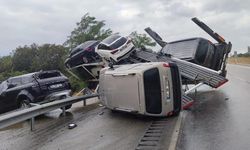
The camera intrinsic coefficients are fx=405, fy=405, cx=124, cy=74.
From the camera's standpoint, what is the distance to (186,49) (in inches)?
642

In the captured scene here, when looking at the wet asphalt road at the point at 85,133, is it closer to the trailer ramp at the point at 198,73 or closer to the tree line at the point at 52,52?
the trailer ramp at the point at 198,73

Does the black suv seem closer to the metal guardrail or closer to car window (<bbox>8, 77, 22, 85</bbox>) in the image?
car window (<bbox>8, 77, 22, 85</bbox>)

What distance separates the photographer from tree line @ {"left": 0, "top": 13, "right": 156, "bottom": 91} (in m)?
48.0

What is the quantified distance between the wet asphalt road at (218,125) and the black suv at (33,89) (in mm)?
5050

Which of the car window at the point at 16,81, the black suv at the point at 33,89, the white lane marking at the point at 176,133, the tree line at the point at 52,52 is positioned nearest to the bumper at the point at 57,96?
the black suv at the point at 33,89

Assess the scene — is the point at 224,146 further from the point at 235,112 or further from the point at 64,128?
the point at 64,128

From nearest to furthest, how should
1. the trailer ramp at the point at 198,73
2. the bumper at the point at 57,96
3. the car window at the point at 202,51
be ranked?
the trailer ramp at the point at 198,73, the bumper at the point at 57,96, the car window at the point at 202,51

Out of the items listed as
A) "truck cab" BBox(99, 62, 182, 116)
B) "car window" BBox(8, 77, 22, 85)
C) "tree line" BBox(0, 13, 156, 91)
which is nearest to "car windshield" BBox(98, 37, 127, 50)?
"car window" BBox(8, 77, 22, 85)

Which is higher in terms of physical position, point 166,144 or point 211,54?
point 211,54

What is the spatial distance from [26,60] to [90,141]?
4977 cm

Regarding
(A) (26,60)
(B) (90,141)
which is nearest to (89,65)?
(B) (90,141)

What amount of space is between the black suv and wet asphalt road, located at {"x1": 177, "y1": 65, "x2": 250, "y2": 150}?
16.6 feet

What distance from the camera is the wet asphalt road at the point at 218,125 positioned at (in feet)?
23.8

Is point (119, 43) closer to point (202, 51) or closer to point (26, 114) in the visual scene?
point (202, 51)
